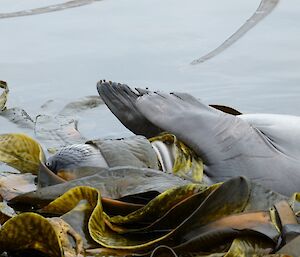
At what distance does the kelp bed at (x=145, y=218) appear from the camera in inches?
80.4

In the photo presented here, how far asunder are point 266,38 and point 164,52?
1.96 feet

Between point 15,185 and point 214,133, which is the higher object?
point 214,133

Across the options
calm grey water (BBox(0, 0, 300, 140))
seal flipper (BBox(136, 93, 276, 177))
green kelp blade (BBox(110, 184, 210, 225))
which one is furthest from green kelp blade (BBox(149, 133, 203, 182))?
calm grey water (BBox(0, 0, 300, 140))

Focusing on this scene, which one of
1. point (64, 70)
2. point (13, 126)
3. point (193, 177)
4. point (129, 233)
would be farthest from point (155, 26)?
point (129, 233)

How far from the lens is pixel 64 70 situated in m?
3.96

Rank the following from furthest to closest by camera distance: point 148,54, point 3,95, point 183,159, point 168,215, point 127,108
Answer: point 148,54
point 3,95
point 127,108
point 183,159
point 168,215

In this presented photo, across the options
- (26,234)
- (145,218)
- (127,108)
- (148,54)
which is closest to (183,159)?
(127,108)

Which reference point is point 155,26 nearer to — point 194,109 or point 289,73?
point 289,73

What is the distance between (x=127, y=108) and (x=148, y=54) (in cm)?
133

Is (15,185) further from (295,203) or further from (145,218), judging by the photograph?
(295,203)

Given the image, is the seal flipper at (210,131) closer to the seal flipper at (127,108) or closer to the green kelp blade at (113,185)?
the seal flipper at (127,108)

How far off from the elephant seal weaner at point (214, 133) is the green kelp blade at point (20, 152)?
376mm

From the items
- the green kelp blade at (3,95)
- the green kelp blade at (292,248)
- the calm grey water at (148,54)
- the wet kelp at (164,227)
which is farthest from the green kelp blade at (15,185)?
the green kelp blade at (3,95)

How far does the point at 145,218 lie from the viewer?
2.21m
